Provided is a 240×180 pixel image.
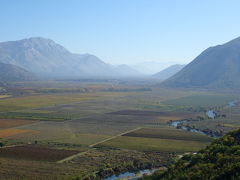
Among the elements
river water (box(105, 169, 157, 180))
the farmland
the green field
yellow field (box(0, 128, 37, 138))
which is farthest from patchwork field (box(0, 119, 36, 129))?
river water (box(105, 169, 157, 180))

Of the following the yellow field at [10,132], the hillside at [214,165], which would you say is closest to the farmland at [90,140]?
the yellow field at [10,132]

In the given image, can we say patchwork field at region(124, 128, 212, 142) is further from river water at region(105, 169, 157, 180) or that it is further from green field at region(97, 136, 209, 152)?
river water at region(105, 169, 157, 180)

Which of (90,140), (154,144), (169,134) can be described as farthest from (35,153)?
(169,134)

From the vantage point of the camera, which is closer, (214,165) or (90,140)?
(214,165)

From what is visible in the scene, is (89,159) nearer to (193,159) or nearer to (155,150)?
(155,150)

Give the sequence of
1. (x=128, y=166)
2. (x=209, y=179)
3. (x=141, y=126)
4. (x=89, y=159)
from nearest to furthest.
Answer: (x=209, y=179) < (x=128, y=166) < (x=89, y=159) < (x=141, y=126)

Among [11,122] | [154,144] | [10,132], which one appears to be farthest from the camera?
[11,122]

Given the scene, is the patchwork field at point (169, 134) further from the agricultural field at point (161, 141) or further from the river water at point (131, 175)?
the river water at point (131, 175)

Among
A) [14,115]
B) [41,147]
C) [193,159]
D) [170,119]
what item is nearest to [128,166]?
[193,159]

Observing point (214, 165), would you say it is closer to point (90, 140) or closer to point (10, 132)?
point (90, 140)
